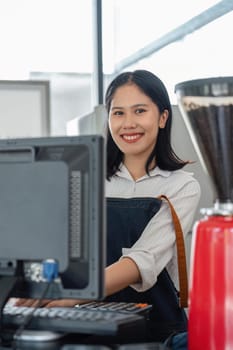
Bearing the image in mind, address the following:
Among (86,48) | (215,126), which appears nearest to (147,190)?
(215,126)

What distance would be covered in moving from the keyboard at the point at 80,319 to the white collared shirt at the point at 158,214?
0.32 meters

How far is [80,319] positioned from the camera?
0.98 meters

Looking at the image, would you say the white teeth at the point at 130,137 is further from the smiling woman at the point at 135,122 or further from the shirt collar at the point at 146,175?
the shirt collar at the point at 146,175

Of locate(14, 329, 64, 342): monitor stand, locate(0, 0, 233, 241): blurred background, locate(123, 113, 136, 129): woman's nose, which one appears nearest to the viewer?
locate(14, 329, 64, 342): monitor stand

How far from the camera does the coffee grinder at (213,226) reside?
98 centimetres

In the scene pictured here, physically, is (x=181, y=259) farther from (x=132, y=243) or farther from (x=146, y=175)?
(x=146, y=175)

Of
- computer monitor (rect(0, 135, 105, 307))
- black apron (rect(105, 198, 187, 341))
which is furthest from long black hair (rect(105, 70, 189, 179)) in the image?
computer monitor (rect(0, 135, 105, 307))

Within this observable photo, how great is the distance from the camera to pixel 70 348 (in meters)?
0.93

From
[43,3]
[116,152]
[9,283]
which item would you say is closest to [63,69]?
[43,3]

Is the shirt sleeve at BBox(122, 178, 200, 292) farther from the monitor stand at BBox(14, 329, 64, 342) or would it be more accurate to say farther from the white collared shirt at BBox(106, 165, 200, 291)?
the monitor stand at BBox(14, 329, 64, 342)

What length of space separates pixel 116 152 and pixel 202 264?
0.78 metres

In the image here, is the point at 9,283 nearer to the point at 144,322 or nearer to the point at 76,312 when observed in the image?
the point at 76,312

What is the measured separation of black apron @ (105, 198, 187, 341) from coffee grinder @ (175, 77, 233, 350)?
0.47 m

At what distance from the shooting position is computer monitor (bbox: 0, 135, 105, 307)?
99cm
